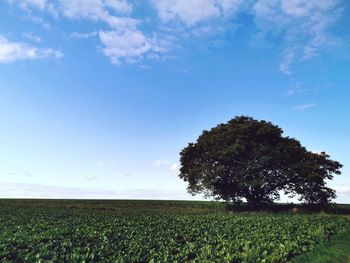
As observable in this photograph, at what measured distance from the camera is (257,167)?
44.5 meters

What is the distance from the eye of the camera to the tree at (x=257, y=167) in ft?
149

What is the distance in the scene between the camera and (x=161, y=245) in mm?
17375

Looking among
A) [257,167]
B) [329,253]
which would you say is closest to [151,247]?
[329,253]

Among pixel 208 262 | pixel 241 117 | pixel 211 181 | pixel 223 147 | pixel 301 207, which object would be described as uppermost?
pixel 241 117

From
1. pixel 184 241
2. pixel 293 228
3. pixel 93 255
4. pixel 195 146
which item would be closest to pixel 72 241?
pixel 93 255

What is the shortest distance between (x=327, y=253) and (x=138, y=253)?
8399 mm

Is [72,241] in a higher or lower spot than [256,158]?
lower

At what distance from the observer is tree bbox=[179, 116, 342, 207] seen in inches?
1785

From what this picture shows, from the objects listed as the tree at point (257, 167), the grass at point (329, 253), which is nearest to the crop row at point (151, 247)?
the grass at point (329, 253)

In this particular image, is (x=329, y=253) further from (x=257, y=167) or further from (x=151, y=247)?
(x=257, y=167)

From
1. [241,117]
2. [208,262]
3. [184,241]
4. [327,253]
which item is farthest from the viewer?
[241,117]

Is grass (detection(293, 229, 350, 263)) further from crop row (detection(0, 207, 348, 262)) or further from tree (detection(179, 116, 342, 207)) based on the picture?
tree (detection(179, 116, 342, 207))

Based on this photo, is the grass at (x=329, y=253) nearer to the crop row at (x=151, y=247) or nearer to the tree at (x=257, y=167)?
the crop row at (x=151, y=247)

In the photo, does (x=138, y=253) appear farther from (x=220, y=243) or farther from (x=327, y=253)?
(x=327, y=253)
